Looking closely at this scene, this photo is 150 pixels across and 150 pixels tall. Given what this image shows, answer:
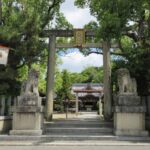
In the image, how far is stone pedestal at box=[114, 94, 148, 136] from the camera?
1503 cm

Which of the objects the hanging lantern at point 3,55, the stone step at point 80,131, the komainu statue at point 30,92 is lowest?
the stone step at point 80,131

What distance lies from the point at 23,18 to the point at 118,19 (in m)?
6.00

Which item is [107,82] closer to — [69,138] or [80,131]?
[80,131]

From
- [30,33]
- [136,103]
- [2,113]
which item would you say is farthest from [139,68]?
[2,113]

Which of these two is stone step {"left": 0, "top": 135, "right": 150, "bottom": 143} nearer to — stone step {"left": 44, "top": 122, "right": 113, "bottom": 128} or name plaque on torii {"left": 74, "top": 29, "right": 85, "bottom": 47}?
stone step {"left": 44, "top": 122, "right": 113, "bottom": 128}

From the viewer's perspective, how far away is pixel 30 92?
15.5 metres

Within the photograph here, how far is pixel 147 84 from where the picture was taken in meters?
18.0

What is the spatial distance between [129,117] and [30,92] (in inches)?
190

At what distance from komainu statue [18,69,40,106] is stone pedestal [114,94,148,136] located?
387 centimetres

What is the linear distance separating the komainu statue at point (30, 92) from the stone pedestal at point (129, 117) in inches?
152

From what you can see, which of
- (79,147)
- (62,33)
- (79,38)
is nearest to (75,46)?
(79,38)

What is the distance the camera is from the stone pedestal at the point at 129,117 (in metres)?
15.0

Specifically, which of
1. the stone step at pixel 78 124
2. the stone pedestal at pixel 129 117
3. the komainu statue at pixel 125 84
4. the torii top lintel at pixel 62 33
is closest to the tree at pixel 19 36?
the torii top lintel at pixel 62 33

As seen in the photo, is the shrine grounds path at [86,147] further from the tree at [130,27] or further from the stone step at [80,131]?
the tree at [130,27]
